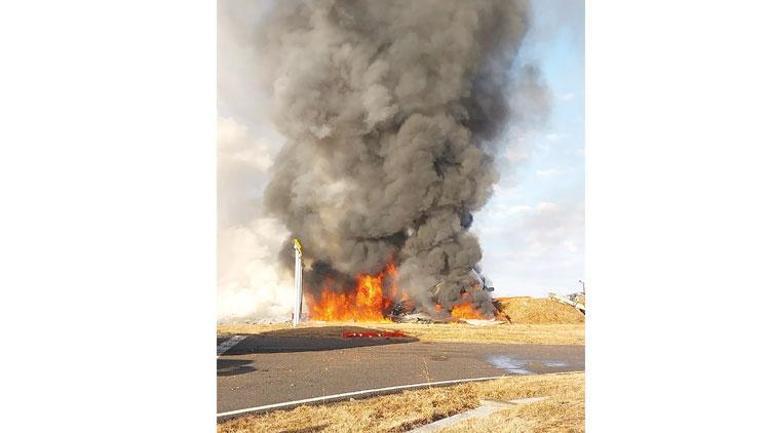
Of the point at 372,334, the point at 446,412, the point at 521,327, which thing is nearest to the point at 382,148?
the point at 372,334

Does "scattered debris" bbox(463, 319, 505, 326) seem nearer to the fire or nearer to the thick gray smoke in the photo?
the thick gray smoke

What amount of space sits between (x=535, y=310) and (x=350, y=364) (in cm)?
150

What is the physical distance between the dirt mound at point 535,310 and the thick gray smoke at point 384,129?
16.8 inches

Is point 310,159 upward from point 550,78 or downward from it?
downward

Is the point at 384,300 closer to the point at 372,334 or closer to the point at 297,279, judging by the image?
the point at 372,334

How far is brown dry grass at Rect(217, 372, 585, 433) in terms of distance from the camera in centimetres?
551

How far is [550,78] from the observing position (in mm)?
6059

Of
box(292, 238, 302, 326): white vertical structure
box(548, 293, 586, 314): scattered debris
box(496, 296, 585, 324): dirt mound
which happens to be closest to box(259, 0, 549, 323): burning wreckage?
box(292, 238, 302, 326): white vertical structure

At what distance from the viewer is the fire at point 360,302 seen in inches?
231

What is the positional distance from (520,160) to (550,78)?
0.68m

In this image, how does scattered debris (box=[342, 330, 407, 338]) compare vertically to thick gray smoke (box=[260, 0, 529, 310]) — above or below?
below

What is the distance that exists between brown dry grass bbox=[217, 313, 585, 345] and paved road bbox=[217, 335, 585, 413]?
0.05 m
